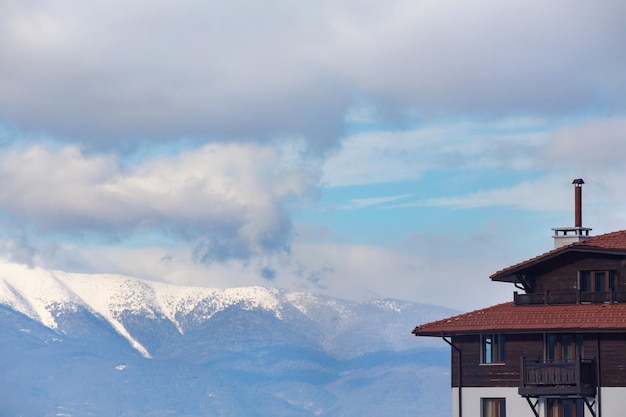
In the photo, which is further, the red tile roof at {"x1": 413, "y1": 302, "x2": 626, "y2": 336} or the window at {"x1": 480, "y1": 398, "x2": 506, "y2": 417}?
the window at {"x1": 480, "y1": 398, "x2": 506, "y2": 417}

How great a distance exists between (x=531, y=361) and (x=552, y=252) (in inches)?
247

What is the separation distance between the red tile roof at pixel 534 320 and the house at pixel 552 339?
51mm

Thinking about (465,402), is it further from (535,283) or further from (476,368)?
(535,283)

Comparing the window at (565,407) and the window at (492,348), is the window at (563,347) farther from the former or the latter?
the window at (492,348)

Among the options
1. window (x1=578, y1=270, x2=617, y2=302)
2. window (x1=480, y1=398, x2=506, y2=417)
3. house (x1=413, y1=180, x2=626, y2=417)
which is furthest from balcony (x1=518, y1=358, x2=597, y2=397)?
window (x1=578, y1=270, x2=617, y2=302)

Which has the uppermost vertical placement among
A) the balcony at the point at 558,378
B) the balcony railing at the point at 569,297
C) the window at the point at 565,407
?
the balcony railing at the point at 569,297

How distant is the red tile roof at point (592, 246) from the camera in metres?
76.4

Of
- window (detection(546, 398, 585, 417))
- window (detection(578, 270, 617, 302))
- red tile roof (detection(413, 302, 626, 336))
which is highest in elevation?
window (detection(578, 270, 617, 302))

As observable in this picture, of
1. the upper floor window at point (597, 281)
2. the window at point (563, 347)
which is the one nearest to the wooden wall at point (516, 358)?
the window at point (563, 347)

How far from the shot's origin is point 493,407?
77.6 meters

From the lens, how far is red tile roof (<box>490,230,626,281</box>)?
251ft

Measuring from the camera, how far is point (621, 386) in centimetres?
7312

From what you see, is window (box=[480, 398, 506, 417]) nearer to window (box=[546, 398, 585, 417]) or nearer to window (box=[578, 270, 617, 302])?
window (box=[546, 398, 585, 417])

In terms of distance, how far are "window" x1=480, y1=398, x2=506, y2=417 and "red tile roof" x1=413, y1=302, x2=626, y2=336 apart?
3941 millimetres
